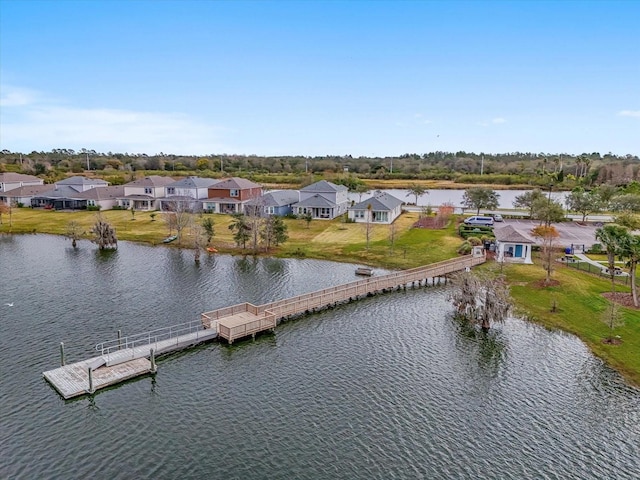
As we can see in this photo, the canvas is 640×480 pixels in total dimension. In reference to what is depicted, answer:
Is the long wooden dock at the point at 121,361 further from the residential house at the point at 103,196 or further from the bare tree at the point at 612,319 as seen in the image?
the residential house at the point at 103,196

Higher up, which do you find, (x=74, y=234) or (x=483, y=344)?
(x=74, y=234)

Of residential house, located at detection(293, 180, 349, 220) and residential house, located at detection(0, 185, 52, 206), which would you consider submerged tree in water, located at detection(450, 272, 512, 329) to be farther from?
residential house, located at detection(0, 185, 52, 206)

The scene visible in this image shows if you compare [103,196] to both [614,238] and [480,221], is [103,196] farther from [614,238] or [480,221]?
[614,238]

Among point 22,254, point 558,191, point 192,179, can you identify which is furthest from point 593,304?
point 558,191

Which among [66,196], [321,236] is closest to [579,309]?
[321,236]

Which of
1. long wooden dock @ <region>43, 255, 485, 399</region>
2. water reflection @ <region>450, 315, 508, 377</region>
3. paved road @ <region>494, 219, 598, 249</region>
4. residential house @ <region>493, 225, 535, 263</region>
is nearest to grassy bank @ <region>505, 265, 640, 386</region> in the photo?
residential house @ <region>493, 225, 535, 263</region>

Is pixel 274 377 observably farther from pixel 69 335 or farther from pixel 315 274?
pixel 315 274
